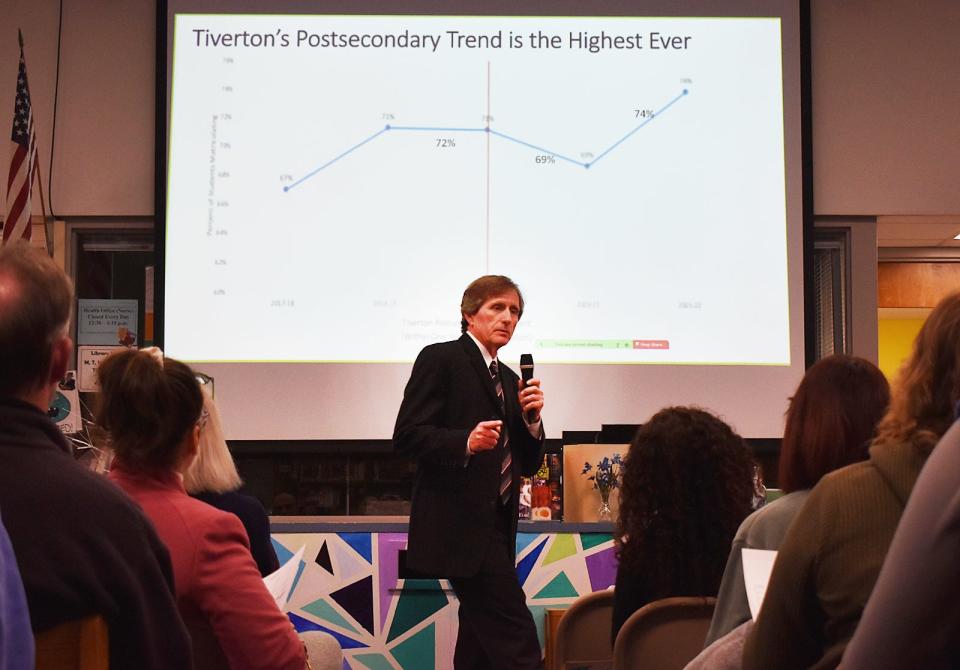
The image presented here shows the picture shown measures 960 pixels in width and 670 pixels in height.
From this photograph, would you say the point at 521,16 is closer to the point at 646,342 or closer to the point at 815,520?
the point at 646,342

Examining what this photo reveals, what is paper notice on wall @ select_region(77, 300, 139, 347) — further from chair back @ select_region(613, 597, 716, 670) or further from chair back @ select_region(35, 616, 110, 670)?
chair back @ select_region(35, 616, 110, 670)

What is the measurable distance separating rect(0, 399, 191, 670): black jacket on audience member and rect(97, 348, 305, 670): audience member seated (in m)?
0.37

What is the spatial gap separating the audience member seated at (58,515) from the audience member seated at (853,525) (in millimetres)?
707

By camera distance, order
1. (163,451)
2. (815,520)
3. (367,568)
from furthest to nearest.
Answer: (367,568)
(163,451)
(815,520)

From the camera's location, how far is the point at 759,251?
462 centimetres

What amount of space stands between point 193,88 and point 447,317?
4.70 feet

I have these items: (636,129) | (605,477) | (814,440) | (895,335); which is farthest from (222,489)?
(895,335)

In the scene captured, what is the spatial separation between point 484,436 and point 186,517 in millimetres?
1544

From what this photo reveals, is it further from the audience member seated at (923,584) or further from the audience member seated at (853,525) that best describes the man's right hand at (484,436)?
the audience member seated at (923,584)

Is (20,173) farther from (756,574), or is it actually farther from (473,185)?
(756,574)

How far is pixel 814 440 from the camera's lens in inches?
70.2

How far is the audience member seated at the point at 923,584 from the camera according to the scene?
31.5 inches

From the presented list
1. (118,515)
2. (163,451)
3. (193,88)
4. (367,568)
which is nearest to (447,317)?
(367,568)

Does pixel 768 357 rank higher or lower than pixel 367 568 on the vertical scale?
higher
